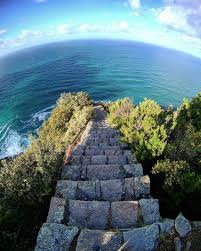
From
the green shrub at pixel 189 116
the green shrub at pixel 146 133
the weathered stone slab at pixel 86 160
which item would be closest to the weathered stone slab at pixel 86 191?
the weathered stone slab at pixel 86 160

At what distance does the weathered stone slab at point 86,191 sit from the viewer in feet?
24.1

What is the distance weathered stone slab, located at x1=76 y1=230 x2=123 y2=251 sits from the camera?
5.20 metres

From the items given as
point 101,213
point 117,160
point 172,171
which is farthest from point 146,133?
point 101,213

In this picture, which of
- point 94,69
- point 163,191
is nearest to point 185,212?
point 163,191

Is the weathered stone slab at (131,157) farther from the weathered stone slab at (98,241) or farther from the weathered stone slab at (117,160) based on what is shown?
the weathered stone slab at (98,241)

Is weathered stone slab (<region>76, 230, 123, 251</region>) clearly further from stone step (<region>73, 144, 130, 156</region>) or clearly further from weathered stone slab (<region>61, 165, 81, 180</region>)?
stone step (<region>73, 144, 130, 156</region>)

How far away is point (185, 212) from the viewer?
827cm

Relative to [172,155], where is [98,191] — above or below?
below

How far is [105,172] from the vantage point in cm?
891

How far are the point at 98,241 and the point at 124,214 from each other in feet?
4.17

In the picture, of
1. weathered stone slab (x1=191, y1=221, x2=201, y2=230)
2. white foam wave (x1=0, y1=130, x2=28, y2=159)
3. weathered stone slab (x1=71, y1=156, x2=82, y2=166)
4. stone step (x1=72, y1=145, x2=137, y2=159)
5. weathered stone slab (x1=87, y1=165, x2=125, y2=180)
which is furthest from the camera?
white foam wave (x1=0, y1=130, x2=28, y2=159)

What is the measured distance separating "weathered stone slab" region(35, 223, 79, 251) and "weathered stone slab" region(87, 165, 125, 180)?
295 centimetres

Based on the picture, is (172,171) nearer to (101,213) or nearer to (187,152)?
(187,152)

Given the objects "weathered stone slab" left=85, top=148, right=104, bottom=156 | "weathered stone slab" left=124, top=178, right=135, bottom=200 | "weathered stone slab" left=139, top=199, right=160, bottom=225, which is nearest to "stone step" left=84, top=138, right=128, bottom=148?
"weathered stone slab" left=85, top=148, right=104, bottom=156
